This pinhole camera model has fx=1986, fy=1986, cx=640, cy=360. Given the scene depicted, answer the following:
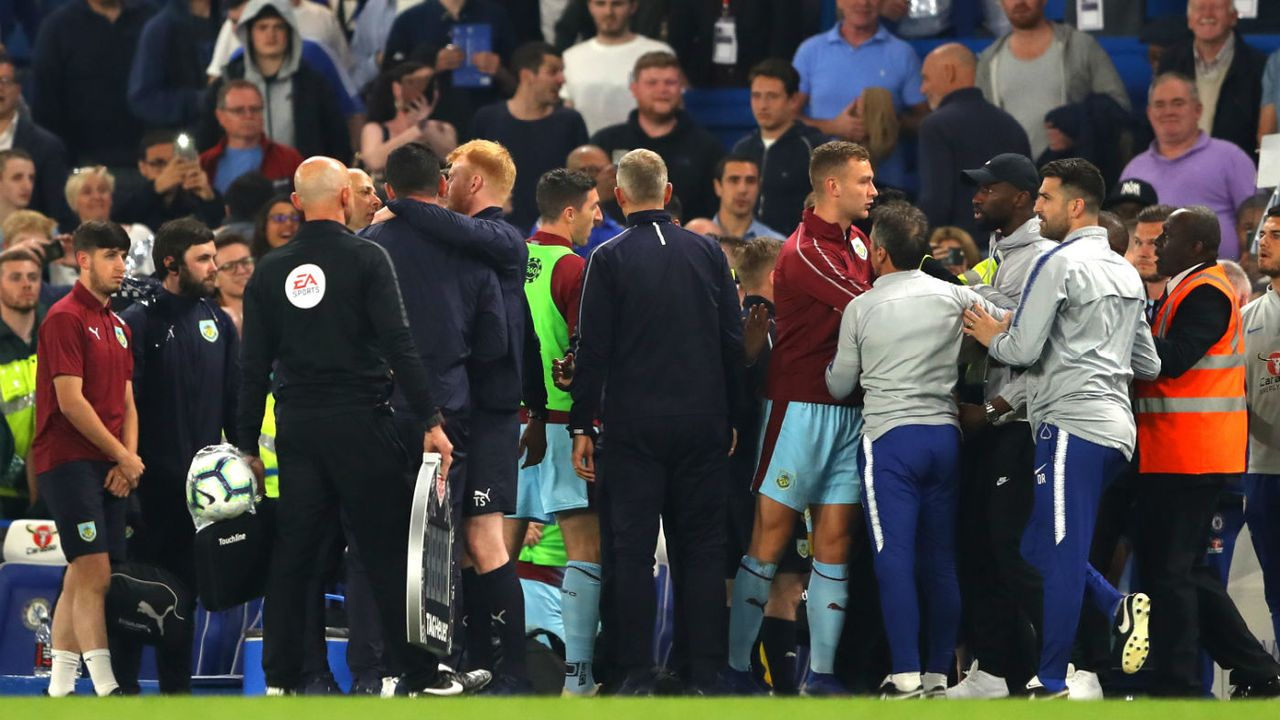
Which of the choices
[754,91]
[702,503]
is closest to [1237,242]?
[754,91]

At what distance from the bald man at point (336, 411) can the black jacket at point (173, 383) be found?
174 cm

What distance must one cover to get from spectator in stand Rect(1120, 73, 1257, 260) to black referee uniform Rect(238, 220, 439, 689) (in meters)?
5.62

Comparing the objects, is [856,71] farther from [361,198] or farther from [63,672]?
[63,672]

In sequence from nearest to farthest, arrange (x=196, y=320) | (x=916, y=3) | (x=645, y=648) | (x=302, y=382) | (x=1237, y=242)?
(x=302, y=382) < (x=645, y=648) < (x=196, y=320) < (x=1237, y=242) < (x=916, y=3)

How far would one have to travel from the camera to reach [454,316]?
25.4 feet

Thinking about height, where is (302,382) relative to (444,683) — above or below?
above

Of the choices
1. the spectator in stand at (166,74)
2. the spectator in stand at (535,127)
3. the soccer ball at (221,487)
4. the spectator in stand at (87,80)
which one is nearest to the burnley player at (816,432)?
the soccer ball at (221,487)

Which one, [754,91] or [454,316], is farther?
[754,91]

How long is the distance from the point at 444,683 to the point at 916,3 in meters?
7.35

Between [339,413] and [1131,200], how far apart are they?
467 cm

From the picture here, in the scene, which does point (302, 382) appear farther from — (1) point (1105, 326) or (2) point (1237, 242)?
(2) point (1237, 242)

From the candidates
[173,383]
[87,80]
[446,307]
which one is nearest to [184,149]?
[87,80]

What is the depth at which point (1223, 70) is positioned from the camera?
39.2ft

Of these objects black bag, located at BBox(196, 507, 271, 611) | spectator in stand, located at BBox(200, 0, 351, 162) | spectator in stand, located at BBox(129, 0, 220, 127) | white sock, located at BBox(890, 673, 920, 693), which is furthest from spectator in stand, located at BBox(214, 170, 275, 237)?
white sock, located at BBox(890, 673, 920, 693)
